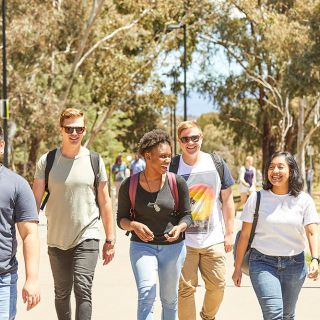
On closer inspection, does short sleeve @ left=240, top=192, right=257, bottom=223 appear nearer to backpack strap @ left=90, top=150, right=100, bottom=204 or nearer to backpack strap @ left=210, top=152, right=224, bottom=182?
backpack strap @ left=210, top=152, right=224, bottom=182

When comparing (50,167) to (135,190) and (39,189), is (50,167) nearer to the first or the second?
(39,189)

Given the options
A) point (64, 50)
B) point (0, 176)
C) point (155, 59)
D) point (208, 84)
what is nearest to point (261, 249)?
point (0, 176)

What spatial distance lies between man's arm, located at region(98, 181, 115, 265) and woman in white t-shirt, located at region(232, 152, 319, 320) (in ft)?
3.52

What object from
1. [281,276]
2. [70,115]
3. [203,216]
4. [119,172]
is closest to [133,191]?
[70,115]

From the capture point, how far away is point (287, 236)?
562 centimetres

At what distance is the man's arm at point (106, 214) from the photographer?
634 centimetres

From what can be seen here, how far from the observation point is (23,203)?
4.40m

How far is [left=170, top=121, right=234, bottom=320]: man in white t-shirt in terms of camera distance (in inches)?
262

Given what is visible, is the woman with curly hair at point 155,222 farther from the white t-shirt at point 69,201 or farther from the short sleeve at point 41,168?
the short sleeve at point 41,168

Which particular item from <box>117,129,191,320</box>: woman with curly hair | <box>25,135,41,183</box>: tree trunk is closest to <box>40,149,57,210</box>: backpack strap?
<box>117,129,191,320</box>: woman with curly hair

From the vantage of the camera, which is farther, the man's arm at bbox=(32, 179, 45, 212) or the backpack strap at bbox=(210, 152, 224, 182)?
the backpack strap at bbox=(210, 152, 224, 182)

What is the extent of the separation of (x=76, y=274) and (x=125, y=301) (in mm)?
2511

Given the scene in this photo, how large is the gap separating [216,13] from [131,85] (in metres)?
5.22

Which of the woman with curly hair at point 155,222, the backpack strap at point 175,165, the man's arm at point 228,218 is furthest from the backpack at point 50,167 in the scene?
the man's arm at point 228,218
